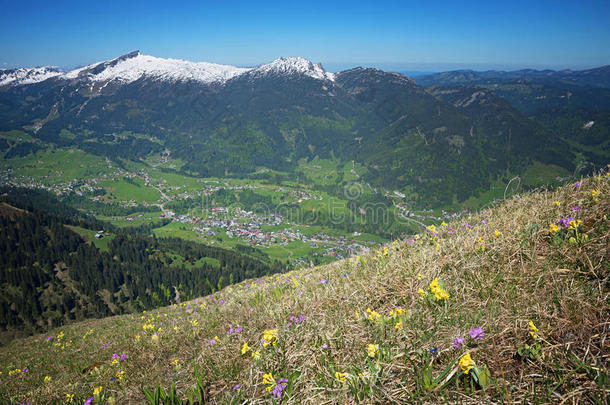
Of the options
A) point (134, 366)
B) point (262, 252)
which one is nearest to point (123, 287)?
point (262, 252)

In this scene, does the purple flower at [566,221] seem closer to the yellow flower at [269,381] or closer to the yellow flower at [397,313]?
the yellow flower at [397,313]

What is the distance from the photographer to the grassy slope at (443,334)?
7.21 ft

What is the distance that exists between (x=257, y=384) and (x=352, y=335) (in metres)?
1.18

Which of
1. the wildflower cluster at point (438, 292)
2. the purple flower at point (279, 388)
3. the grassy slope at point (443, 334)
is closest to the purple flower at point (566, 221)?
the grassy slope at point (443, 334)

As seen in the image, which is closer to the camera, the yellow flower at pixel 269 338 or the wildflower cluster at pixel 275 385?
the wildflower cluster at pixel 275 385

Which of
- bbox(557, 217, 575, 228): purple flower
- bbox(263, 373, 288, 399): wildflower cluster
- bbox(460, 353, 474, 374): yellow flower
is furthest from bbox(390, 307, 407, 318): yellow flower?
bbox(557, 217, 575, 228): purple flower

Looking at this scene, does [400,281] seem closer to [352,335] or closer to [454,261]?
[454,261]

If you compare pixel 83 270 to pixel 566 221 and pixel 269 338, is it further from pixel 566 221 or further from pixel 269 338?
pixel 566 221

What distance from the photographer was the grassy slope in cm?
220

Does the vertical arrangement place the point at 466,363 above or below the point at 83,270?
above

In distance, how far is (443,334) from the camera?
106 inches

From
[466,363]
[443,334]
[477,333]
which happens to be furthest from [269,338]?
[477,333]

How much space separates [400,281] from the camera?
421cm

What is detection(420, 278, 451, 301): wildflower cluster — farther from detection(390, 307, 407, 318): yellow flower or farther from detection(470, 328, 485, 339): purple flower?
detection(470, 328, 485, 339): purple flower
